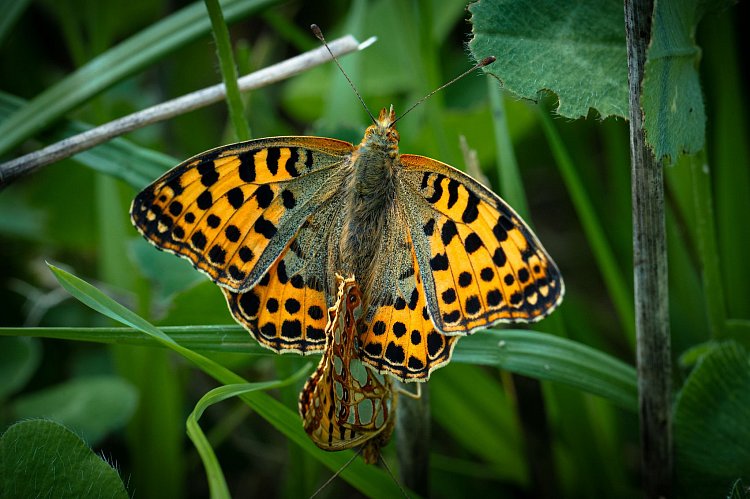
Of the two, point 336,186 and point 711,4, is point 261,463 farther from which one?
point 711,4

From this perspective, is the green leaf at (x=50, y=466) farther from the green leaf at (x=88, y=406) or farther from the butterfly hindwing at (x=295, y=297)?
the green leaf at (x=88, y=406)

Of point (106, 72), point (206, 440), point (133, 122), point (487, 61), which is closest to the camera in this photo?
point (206, 440)

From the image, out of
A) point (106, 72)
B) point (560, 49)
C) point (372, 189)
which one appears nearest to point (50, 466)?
point (372, 189)

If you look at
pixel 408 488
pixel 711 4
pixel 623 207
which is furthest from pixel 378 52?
pixel 408 488

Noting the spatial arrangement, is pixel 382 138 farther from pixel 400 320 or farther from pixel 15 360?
pixel 15 360

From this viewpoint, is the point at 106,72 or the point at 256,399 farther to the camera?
the point at 106,72

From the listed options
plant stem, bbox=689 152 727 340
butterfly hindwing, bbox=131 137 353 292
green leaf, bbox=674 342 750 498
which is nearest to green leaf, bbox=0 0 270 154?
butterfly hindwing, bbox=131 137 353 292

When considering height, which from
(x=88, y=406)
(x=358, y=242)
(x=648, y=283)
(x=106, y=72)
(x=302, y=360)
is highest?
(x=106, y=72)
